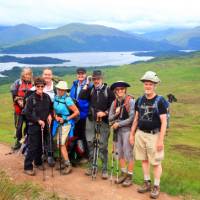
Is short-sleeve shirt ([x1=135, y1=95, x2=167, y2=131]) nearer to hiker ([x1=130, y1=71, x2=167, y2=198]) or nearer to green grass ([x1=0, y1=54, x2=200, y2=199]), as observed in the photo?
hiker ([x1=130, y1=71, x2=167, y2=198])

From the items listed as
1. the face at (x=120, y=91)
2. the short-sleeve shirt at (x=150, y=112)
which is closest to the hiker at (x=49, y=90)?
the face at (x=120, y=91)

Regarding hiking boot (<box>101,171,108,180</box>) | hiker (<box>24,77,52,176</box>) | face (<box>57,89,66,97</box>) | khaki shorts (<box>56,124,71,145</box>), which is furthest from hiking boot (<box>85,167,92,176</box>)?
face (<box>57,89,66,97</box>)

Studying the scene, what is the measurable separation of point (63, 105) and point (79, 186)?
2.56 m

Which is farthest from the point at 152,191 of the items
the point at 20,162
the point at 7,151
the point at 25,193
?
the point at 7,151

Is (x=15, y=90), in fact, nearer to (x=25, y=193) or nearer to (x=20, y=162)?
(x=20, y=162)

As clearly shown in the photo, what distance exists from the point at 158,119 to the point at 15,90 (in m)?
5.75

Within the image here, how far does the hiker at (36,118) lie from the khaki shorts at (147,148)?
3127mm

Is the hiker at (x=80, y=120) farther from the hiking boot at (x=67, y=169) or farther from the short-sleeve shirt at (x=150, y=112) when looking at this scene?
the short-sleeve shirt at (x=150, y=112)

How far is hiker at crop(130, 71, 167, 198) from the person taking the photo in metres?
10.4

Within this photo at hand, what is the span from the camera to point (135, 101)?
11.2m

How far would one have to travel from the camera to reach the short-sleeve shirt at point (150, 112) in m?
10.4

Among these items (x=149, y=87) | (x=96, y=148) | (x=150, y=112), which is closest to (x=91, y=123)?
(x=96, y=148)

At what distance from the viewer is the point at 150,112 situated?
10.5 metres

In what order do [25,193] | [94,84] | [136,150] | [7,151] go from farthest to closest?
[7,151]
[94,84]
[136,150]
[25,193]
